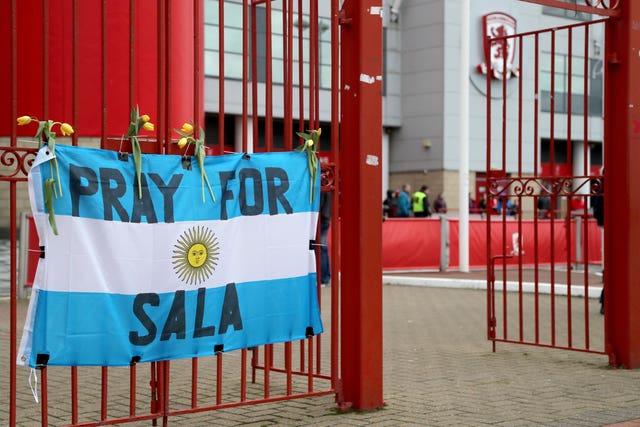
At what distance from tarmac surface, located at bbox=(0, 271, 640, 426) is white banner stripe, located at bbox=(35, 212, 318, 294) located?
1.03 metres

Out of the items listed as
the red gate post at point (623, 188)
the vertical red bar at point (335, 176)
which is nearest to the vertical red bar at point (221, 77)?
the vertical red bar at point (335, 176)

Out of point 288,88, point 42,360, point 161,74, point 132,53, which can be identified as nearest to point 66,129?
point 132,53

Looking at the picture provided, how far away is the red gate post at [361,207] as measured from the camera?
6969 mm

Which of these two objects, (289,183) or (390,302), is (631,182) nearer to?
(289,183)

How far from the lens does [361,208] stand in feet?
22.8

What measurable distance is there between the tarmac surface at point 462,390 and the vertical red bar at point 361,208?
1.01ft

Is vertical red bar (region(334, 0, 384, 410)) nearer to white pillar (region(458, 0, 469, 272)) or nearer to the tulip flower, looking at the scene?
the tulip flower

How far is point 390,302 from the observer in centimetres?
1535

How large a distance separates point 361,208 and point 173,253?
1532 millimetres

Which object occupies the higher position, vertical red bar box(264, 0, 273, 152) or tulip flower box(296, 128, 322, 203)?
vertical red bar box(264, 0, 273, 152)

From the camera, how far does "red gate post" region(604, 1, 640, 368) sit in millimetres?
8992

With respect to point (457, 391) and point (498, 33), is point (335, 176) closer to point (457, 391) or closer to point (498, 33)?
point (457, 391)

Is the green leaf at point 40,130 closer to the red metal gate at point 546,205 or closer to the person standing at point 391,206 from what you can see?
the red metal gate at point 546,205

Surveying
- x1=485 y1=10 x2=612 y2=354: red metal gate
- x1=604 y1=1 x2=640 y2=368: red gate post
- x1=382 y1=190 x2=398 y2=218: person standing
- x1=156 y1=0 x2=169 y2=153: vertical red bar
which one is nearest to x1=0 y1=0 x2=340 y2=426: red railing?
x1=156 y1=0 x2=169 y2=153: vertical red bar
